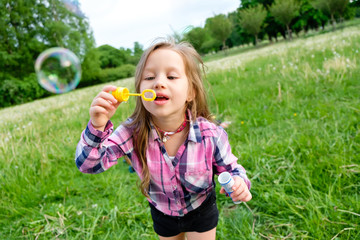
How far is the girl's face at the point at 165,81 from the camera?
128 centimetres

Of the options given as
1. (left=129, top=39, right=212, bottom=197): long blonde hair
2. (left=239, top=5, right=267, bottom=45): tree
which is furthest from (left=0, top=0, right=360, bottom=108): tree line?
(left=129, top=39, right=212, bottom=197): long blonde hair

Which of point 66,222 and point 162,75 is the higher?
point 162,75

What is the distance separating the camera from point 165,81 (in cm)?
129

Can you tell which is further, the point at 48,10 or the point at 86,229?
the point at 48,10

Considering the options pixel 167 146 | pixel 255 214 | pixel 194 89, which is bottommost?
pixel 255 214

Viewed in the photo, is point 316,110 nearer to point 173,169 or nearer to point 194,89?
point 194,89

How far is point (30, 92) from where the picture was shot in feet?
83.0

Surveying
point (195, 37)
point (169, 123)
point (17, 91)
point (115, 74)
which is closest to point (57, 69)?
point (195, 37)

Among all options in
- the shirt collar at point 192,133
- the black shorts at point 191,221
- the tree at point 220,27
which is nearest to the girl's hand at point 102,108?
the shirt collar at point 192,133

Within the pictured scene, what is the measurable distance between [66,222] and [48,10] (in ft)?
39.2

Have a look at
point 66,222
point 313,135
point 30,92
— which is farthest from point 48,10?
point 30,92

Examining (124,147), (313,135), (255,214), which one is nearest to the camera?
(124,147)

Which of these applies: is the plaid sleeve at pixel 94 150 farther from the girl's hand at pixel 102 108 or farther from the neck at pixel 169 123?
the neck at pixel 169 123

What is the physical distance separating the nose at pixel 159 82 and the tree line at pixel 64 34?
2.44 ft
